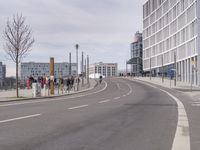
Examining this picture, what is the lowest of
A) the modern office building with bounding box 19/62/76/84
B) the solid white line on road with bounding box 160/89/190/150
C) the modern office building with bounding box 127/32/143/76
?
the solid white line on road with bounding box 160/89/190/150

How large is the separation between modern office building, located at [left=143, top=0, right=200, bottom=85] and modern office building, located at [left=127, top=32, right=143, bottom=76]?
1993 centimetres

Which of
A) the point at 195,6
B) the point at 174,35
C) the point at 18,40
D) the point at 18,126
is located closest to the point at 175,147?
the point at 18,126

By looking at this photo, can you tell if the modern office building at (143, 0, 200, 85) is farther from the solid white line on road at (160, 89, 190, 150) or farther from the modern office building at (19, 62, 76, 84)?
the solid white line on road at (160, 89, 190, 150)

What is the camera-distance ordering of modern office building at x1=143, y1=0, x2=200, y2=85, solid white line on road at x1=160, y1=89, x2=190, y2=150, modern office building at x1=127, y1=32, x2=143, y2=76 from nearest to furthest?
solid white line on road at x1=160, y1=89, x2=190, y2=150 < modern office building at x1=143, y1=0, x2=200, y2=85 < modern office building at x1=127, y1=32, x2=143, y2=76

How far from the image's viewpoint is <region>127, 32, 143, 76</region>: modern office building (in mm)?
167875

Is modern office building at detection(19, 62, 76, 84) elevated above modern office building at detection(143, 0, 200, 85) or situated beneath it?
situated beneath

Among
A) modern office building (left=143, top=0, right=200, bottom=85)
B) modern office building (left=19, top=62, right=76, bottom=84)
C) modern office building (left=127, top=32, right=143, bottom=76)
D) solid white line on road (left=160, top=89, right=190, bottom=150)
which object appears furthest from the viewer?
modern office building (left=127, top=32, right=143, bottom=76)

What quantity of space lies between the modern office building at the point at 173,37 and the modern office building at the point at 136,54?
19934 millimetres

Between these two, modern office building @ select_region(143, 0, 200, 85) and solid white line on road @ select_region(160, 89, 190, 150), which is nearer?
solid white line on road @ select_region(160, 89, 190, 150)

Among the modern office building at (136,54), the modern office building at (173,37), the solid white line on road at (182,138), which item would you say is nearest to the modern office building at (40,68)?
the modern office building at (173,37)

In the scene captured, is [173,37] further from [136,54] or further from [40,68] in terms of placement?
[136,54]

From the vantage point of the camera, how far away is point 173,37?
10700 centimetres

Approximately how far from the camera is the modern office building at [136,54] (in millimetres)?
167875

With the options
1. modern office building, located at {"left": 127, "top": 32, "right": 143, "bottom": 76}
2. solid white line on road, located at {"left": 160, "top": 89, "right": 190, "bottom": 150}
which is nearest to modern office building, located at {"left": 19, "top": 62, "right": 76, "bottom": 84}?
solid white line on road, located at {"left": 160, "top": 89, "right": 190, "bottom": 150}
